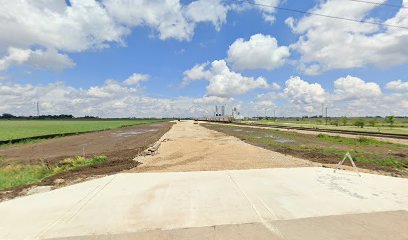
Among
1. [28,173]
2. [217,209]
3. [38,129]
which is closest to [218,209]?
[217,209]

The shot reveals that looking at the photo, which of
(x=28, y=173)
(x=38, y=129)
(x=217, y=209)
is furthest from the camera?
(x=38, y=129)

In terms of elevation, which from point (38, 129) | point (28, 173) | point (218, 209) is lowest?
point (38, 129)

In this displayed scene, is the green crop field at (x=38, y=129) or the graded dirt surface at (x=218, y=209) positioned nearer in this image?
the graded dirt surface at (x=218, y=209)

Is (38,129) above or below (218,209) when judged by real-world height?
below

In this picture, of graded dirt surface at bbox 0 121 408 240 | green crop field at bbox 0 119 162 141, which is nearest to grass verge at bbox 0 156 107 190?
graded dirt surface at bbox 0 121 408 240

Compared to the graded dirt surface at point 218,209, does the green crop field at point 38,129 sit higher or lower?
lower

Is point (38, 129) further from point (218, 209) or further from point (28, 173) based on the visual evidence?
point (218, 209)

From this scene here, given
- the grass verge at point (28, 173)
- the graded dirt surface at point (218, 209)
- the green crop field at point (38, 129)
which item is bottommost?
the green crop field at point (38, 129)

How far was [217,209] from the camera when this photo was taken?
6.98 metres

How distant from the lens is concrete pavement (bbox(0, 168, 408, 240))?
5.67 m

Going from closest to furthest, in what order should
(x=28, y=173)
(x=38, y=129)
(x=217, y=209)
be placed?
(x=217, y=209)
(x=28, y=173)
(x=38, y=129)

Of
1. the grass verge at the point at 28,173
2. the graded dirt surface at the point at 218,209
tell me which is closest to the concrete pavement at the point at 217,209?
the graded dirt surface at the point at 218,209

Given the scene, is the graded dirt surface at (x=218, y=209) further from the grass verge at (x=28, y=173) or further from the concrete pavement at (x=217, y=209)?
the grass verge at (x=28, y=173)

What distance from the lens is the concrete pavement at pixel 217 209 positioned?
567 centimetres
